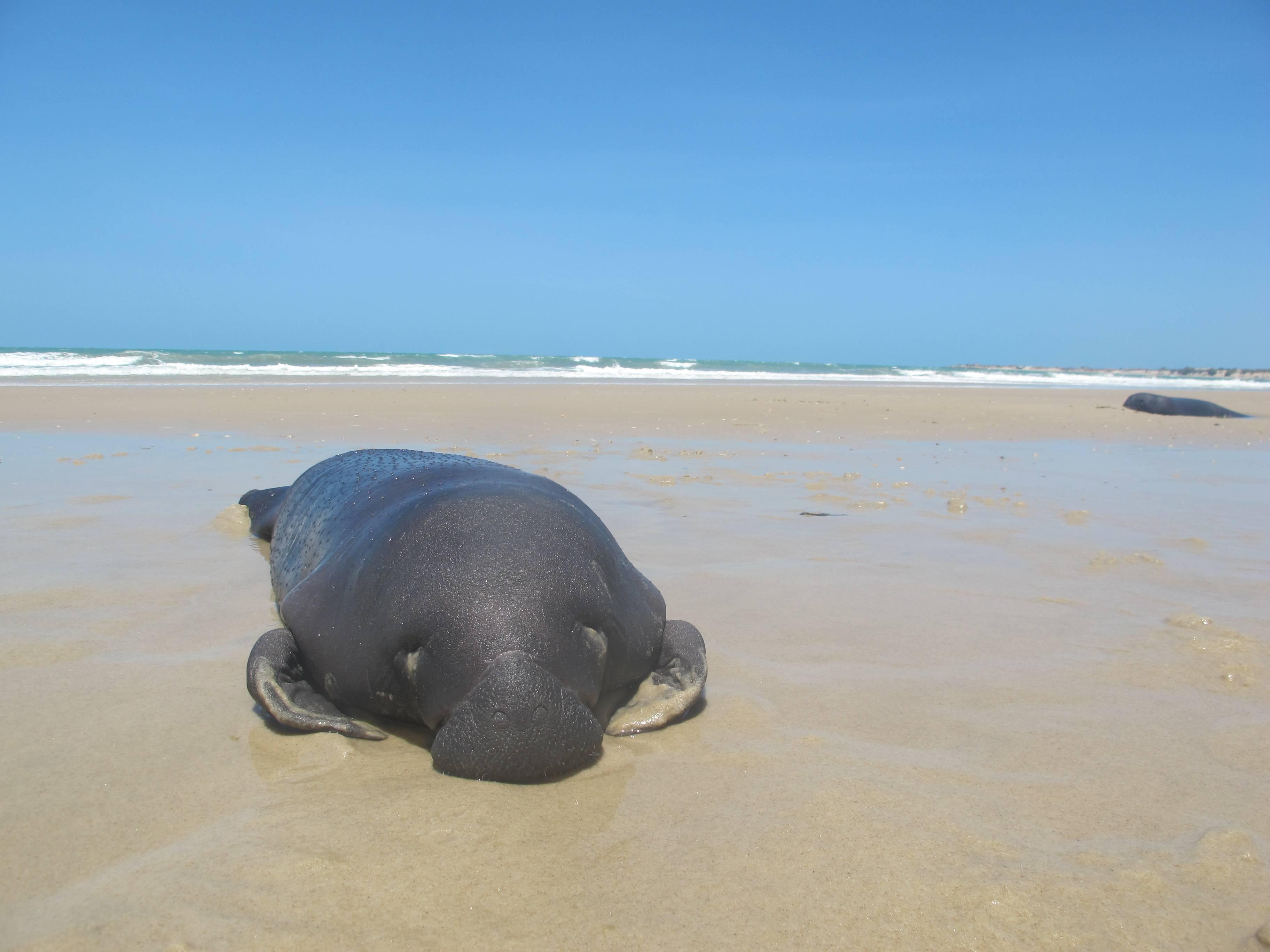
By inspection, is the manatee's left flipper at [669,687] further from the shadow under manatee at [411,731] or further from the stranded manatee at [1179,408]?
the stranded manatee at [1179,408]

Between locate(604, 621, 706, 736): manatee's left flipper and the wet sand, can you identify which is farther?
locate(604, 621, 706, 736): manatee's left flipper

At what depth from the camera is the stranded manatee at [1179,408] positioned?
19.9 metres

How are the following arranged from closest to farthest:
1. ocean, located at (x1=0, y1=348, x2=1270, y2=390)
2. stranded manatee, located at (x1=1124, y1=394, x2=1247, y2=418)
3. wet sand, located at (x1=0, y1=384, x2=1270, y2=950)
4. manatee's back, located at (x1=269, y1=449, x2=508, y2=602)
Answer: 1. wet sand, located at (x1=0, y1=384, x2=1270, y2=950)
2. manatee's back, located at (x1=269, y1=449, x2=508, y2=602)
3. stranded manatee, located at (x1=1124, y1=394, x2=1247, y2=418)
4. ocean, located at (x1=0, y1=348, x2=1270, y2=390)

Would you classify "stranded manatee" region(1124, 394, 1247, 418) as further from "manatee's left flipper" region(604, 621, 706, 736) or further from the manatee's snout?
the manatee's snout

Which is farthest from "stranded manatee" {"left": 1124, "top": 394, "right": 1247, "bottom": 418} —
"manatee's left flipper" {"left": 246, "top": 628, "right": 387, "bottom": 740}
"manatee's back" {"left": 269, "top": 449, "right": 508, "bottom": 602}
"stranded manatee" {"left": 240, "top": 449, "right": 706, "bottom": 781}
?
"manatee's left flipper" {"left": 246, "top": 628, "right": 387, "bottom": 740}

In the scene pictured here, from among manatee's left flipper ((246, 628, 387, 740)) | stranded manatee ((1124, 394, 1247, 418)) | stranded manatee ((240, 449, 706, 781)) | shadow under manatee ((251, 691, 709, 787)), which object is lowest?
shadow under manatee ((251, 691, 709, 787))

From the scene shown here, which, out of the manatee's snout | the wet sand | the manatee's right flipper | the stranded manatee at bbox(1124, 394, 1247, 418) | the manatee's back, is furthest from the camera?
the stranded manatee at bbox(1124, 394, 1247, 418)

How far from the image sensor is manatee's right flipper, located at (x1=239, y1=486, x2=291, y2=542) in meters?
5.64

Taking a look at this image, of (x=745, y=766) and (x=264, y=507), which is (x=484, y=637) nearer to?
(x=745, y=766)

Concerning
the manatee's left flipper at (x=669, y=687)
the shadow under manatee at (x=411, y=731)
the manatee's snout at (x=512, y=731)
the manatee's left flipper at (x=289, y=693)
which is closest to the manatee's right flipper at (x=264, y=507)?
the manatee's left flipper at (x=289, y=693)

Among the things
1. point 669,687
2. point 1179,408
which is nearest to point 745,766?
point 669,687

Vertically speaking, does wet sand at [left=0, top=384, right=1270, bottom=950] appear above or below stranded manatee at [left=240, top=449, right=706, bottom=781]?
below

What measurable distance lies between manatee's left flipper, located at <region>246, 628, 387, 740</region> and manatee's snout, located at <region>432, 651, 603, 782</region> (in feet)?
1.37

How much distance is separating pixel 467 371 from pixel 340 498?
3557 centimetres
